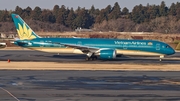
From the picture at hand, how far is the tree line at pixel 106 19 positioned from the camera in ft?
516

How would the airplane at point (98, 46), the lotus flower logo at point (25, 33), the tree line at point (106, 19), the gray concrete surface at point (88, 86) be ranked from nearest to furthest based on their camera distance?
1. the gray concrete surface at point (88, 86)
2. the airplane at point (98, 46)
3. the lotus flower logo at point (25, 33)
4. the tree line at point (106, 19)

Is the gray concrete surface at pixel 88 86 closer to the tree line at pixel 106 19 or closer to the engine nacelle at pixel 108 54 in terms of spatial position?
the engine nacelle at pixel 108 54

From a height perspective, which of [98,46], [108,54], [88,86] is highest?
[98,46]

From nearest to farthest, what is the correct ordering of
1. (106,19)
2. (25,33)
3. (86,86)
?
(86,86) < (25,33) < (106,19)

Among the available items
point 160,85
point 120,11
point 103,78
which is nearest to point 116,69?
point 103,78

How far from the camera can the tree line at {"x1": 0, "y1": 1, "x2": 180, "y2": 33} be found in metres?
157

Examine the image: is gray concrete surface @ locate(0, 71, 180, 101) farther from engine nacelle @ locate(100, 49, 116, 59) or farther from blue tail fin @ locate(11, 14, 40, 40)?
blue tail fin @ locate(11, 14, 40, 40)

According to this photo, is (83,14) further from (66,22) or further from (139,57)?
(139,57)

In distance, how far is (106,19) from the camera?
175375 millimetres

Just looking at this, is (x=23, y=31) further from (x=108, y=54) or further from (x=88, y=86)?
(x=88, y=86)

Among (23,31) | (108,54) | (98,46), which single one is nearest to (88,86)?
(108,54)

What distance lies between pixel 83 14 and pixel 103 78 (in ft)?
472

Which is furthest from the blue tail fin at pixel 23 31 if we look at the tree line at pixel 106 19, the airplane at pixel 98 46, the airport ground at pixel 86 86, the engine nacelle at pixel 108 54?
the tree line at pixel 106 19

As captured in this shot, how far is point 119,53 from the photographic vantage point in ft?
162
